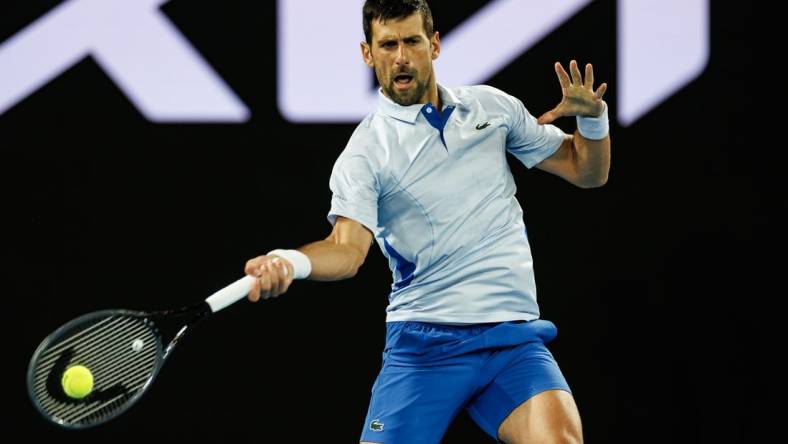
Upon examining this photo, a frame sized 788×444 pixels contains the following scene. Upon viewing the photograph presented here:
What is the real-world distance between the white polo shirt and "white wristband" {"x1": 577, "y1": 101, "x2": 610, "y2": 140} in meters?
0.32

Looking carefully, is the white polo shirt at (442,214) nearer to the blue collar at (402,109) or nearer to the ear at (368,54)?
the blue collar at (402,109)

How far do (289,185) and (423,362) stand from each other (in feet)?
5.00

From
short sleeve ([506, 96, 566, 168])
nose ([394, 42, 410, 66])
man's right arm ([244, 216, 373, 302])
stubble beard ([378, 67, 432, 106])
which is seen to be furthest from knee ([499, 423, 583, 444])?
nose ([394, 42, 410, 66])

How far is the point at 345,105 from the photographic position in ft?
14.9

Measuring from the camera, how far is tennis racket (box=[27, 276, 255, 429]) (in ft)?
8.01

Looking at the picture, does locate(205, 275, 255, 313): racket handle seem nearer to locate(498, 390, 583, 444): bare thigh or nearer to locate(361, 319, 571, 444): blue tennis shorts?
locate(361, 319, 571, 444): blue tennis shorts

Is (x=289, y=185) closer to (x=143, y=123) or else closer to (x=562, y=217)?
(x=143, y=123)

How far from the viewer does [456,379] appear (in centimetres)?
320

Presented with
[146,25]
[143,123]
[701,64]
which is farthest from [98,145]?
[701,64]

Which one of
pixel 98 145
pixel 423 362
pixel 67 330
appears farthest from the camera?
pixel 98 145

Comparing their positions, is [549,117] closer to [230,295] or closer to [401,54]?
[401,54]

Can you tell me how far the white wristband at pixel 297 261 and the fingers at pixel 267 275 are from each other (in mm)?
26

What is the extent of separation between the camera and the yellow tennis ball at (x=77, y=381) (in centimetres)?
250

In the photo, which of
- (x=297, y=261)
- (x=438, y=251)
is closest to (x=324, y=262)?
(x=297, y=261)
